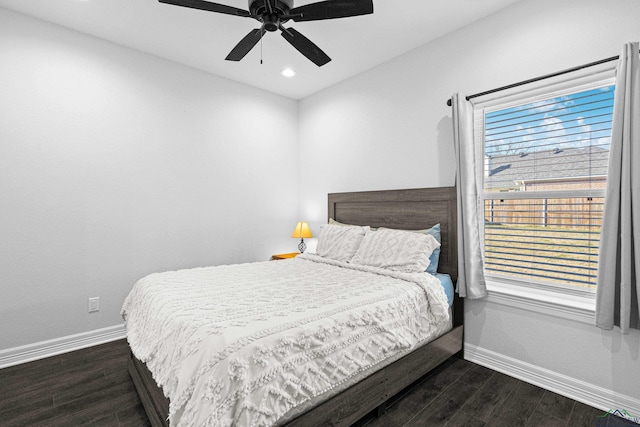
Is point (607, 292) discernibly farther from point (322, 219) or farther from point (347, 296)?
point (322, 219)

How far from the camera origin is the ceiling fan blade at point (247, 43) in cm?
216

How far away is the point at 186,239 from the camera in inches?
138

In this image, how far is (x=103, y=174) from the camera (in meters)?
2.99

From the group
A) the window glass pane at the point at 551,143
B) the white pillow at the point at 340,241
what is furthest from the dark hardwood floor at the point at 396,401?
the window glass pane at the point at 551,143

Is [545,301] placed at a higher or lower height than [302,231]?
lower

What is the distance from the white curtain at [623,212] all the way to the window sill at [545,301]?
191 mm

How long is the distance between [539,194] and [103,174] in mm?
3677

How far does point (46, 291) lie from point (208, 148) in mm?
1980

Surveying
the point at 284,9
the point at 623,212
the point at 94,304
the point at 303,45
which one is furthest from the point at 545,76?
the point at 94,304

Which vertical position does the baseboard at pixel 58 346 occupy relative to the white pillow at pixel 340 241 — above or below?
below

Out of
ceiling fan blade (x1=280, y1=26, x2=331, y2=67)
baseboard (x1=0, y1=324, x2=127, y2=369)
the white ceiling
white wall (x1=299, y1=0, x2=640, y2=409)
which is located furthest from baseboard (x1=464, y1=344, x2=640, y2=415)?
baseboard (x1=0, y1=324, x2=127, y2=369)

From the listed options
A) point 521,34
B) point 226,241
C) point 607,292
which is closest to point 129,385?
point 226,241

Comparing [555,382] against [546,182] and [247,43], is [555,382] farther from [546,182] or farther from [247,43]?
[247,43]

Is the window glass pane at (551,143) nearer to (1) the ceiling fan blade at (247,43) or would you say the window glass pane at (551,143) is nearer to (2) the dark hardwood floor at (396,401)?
(2) the dark hardwood floor at (396,401)
